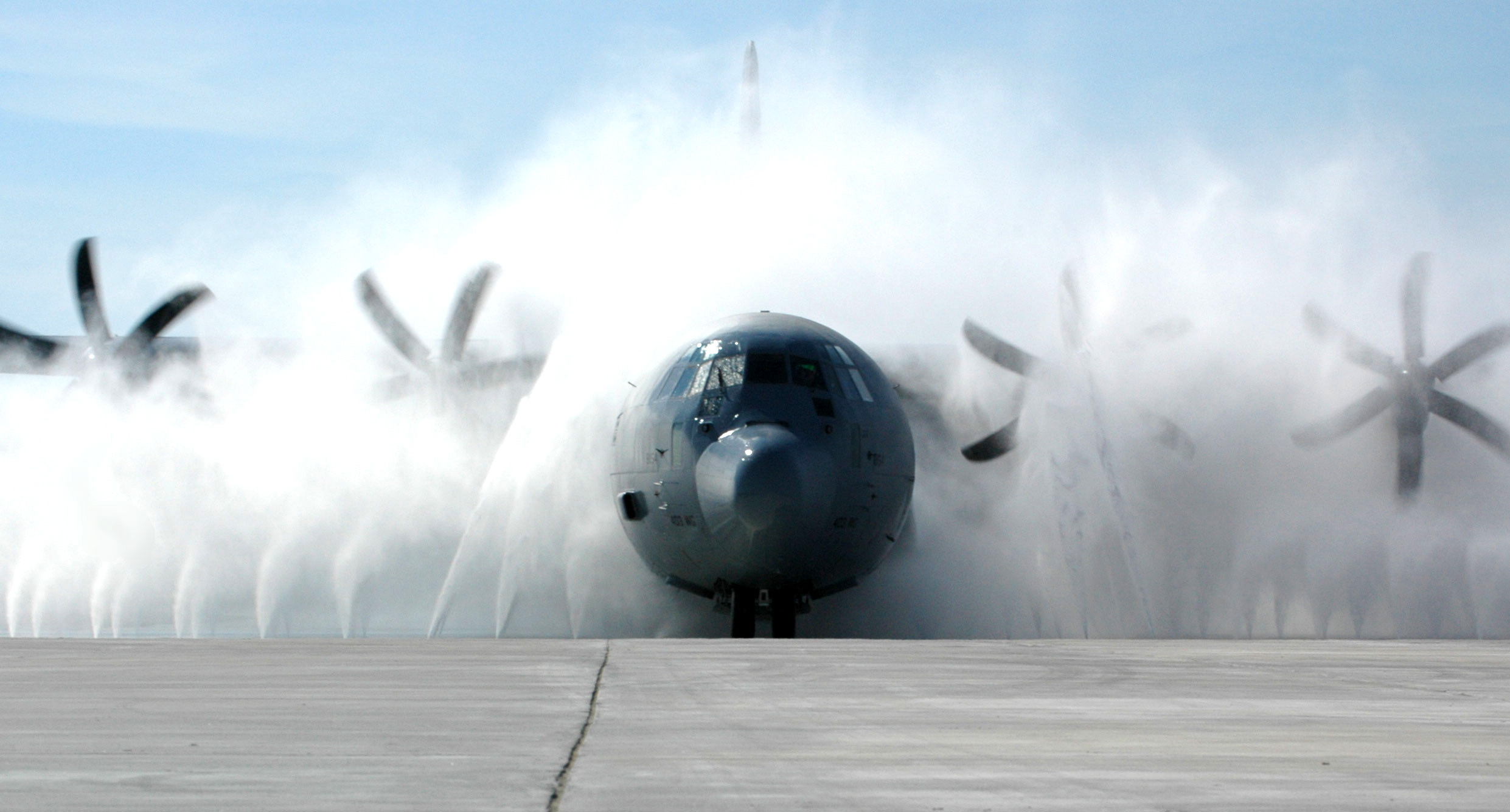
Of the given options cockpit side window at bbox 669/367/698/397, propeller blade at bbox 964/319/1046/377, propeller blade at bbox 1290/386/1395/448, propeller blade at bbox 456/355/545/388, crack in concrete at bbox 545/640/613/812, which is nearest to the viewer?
crack in concrete at bbox 545/640/613/812

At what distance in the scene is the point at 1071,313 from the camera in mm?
24875

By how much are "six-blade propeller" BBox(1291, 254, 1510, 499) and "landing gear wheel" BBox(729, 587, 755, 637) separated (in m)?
11.3

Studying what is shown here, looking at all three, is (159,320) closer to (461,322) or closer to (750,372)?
(461,322)

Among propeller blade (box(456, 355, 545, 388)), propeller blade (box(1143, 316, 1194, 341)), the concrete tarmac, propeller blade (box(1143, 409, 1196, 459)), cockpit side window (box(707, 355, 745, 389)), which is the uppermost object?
propeller blade (box(1143, 316, 1194, 341))

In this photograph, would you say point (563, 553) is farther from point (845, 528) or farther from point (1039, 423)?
point (1039, 423)

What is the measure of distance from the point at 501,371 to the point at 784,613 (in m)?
9.19

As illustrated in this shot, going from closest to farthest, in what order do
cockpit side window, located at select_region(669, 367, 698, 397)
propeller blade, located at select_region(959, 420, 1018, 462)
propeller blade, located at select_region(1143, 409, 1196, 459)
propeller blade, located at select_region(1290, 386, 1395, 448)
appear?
cockpit side window, located at select_region(669, 367, 698, 397) → propeller blade, located at select_region(959, 420, 1018, 462) → propeller blade, located at select_region(1143, 409, 1196, 459) → propeller blade, located at select_region(1290, 386, 1395, 448)

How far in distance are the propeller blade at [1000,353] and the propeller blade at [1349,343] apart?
17.1 feet

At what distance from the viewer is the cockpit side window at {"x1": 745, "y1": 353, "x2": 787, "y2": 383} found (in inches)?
677

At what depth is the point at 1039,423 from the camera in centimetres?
2311

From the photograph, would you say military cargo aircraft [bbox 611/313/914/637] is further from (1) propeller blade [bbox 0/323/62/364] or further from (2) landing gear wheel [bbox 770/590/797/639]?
(1) propeller blade [bbox 0/323/62/364]

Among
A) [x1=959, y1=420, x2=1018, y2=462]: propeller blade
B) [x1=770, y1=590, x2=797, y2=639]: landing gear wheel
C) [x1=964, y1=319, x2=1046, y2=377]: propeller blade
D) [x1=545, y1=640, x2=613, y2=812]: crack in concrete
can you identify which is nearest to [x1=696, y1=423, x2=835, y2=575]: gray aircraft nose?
[x1=770, y1=590, x2=797, y2=639]: landing gear wheel

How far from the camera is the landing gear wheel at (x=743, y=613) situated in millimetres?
17406

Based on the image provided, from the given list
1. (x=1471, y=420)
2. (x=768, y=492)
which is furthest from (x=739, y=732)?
(x=1471, y=420)
